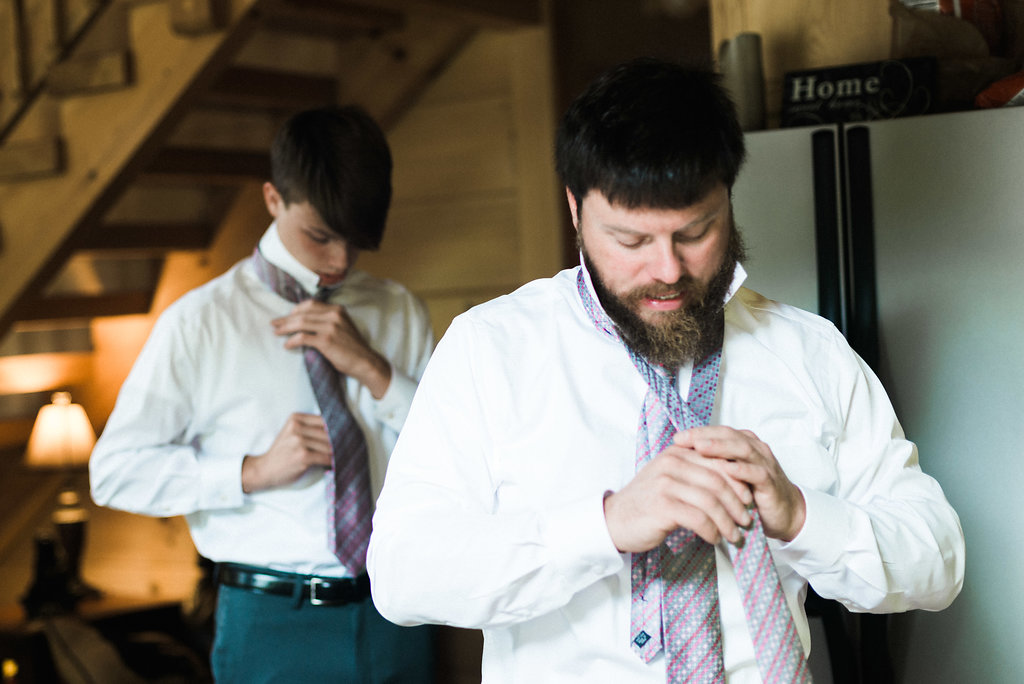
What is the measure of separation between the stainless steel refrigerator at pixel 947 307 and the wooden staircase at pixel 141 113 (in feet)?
4.82

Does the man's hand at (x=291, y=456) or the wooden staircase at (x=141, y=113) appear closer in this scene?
the man's hand at (x=291, y=456)

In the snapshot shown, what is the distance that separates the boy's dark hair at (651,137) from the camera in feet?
3.72

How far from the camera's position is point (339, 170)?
1948mm

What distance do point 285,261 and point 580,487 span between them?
102 centimetres

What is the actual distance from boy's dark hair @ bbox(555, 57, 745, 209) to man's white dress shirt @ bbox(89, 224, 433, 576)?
0.90m

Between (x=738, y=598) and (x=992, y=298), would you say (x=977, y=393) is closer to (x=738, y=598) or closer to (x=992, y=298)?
(x=992, y=298)

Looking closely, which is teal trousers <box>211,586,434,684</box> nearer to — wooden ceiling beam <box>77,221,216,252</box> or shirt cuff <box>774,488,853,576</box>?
shirt cuff <box>774,488,853,576</box>

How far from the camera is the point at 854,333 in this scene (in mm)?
1755

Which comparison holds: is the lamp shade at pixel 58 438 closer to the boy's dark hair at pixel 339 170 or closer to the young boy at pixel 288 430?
the young boy at pixel 288 430

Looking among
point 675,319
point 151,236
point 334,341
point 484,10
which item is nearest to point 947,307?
point 675,319

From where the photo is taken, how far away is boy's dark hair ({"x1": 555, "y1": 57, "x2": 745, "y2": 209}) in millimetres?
1135

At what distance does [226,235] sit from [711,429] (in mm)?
3193

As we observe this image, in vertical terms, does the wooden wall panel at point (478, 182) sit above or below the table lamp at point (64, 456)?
above

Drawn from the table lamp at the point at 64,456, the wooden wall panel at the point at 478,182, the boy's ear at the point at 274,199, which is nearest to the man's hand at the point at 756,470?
the boy's ear at the point at 274,199
